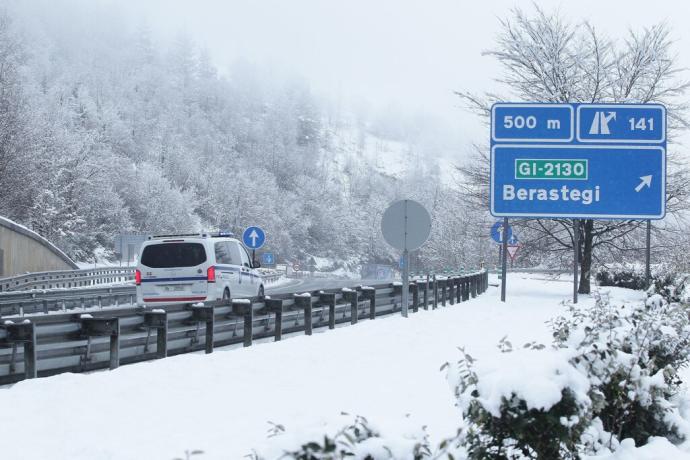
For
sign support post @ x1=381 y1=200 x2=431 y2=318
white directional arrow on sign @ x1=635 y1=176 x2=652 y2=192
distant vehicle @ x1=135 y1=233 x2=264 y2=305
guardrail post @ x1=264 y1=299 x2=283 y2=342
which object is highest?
white directional arrow on sign @ x1=635 y1=176 x2=652 y2=192

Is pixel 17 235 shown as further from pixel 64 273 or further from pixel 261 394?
pixel 261 394

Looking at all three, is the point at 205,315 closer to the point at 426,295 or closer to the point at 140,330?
the point at 140,330

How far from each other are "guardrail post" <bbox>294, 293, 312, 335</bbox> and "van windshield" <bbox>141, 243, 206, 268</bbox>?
8.76ft

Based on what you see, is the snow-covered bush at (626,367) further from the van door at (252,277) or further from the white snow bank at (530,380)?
the van door at (252,277)

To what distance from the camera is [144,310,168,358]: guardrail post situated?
11938 mm

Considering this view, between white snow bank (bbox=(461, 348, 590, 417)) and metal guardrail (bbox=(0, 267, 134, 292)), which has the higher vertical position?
white snow bank (bbox=(461, 348, 590, 417))

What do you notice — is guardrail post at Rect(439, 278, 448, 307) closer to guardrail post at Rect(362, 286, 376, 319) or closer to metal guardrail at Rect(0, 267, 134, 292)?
guardrail post at Rect(362, 286, 376, 319)

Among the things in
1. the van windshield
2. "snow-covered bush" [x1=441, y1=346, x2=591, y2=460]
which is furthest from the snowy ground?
the van windshield

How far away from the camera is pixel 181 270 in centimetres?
1805

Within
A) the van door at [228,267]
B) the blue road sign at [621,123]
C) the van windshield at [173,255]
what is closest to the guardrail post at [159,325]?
the van windshield at [173,255]

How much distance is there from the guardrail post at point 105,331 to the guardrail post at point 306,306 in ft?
18.4

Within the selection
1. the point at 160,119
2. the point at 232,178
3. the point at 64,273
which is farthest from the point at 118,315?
the point at 160,119

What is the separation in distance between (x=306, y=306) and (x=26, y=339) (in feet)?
24.0

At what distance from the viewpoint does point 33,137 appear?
60250 millimetres
